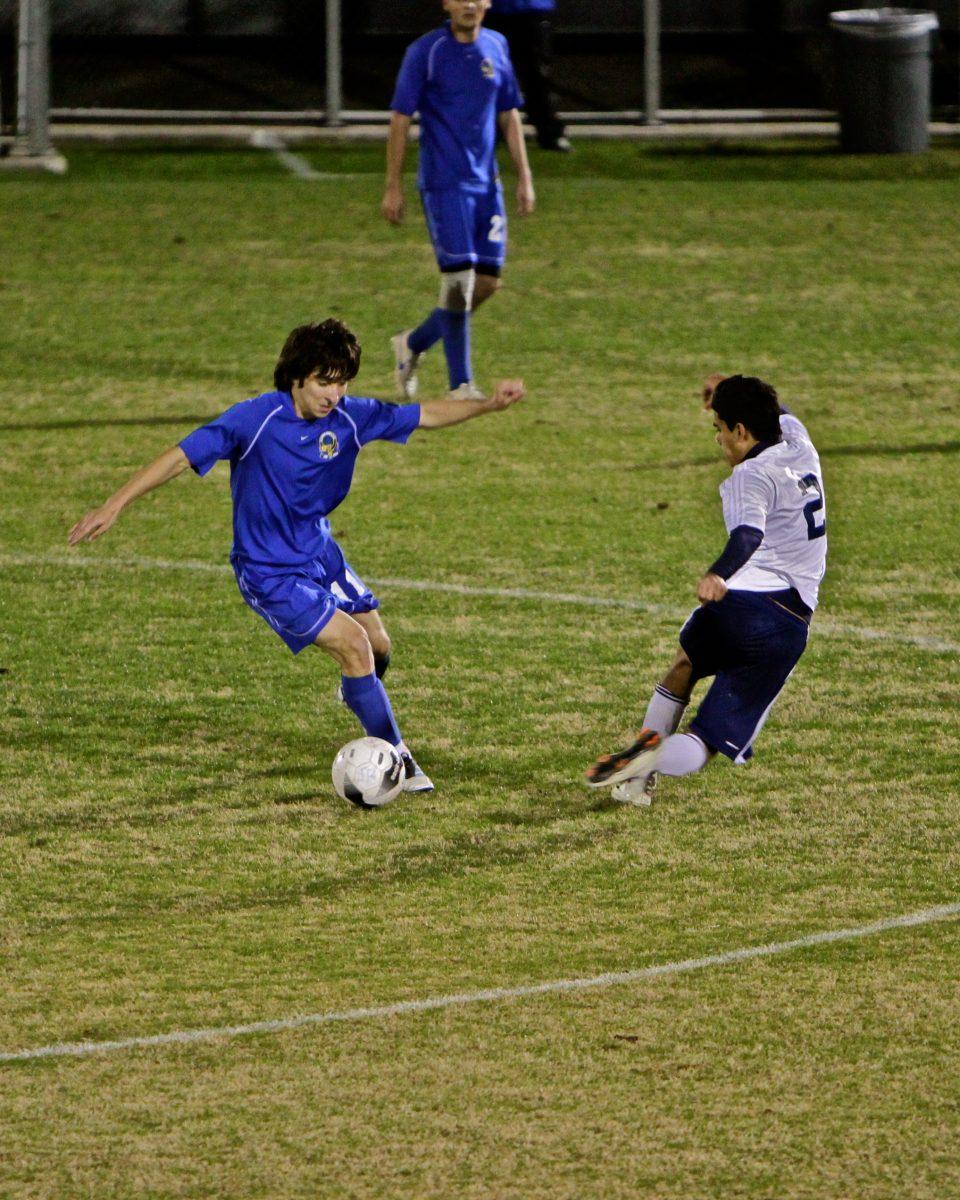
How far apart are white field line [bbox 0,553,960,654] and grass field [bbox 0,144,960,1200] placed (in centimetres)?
4

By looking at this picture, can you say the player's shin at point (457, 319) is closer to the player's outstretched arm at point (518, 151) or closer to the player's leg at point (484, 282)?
the player's leg at point (484, 282)

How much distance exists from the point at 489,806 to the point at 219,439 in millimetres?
1467

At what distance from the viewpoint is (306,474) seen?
23.2 feet

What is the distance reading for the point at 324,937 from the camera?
6.02 m

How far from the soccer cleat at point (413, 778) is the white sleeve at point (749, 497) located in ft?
4.44

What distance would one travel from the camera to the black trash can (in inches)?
768

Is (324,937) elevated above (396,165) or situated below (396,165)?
below

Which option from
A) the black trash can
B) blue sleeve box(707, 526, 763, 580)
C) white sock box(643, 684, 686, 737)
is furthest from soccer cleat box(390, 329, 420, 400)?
the black trash can

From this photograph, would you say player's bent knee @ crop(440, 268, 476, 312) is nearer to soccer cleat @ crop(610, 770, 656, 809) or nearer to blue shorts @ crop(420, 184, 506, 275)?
blue shorts @ crop(420, 184, 506, 275)

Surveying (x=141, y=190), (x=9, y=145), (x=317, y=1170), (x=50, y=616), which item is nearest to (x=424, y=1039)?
(x=317, y=1170)

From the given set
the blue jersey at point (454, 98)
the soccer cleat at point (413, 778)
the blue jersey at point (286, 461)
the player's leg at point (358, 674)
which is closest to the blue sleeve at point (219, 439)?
the blue jersey at point (286, 461)

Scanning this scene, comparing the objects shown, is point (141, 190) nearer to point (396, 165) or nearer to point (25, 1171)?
point (396, 165)

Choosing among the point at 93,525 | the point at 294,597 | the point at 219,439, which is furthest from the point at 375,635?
the point at 93,525

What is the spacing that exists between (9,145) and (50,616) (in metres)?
12.4
